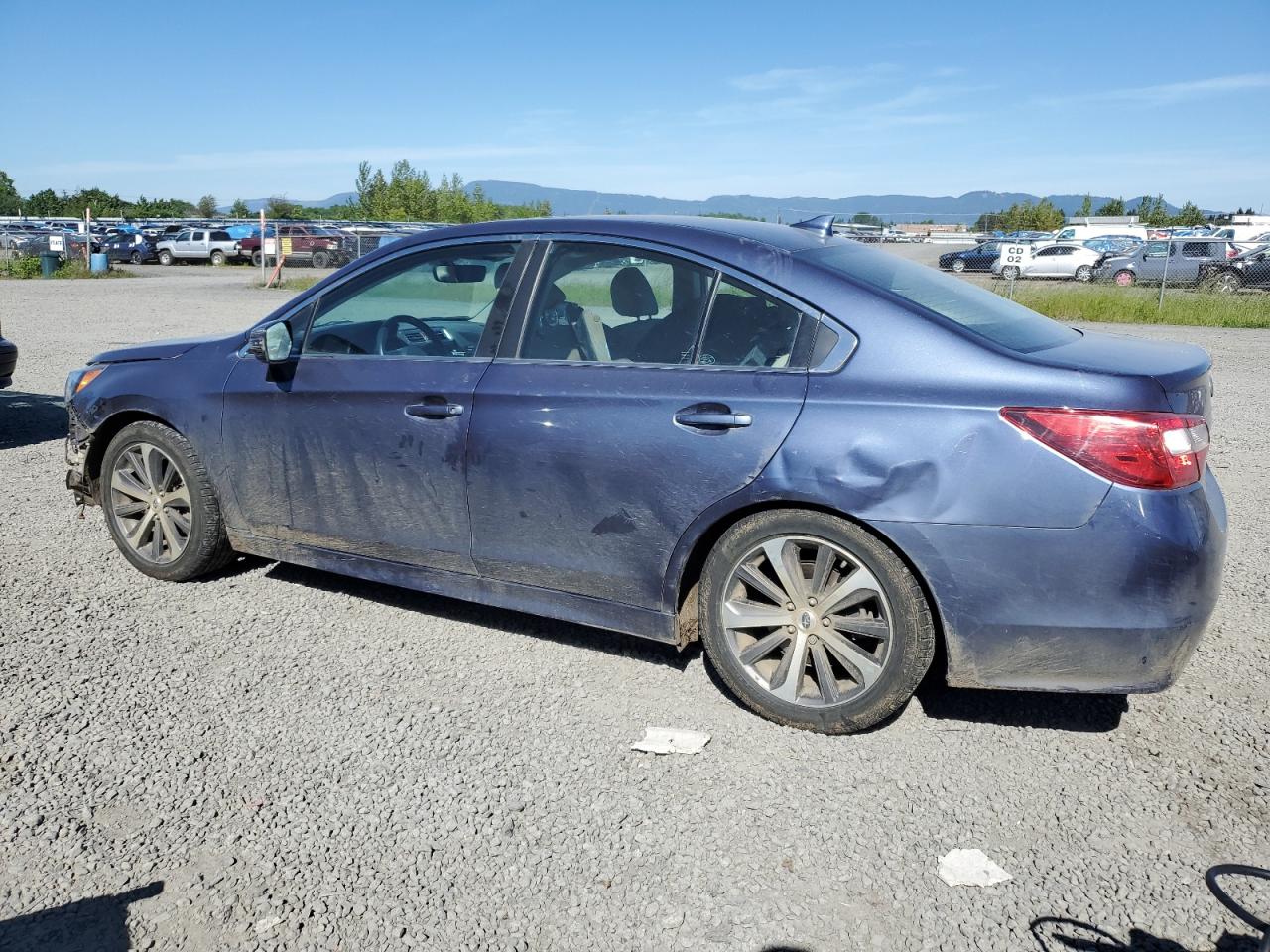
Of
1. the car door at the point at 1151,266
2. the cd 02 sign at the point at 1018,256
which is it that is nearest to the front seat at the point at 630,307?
the car door at the point at 1151,266

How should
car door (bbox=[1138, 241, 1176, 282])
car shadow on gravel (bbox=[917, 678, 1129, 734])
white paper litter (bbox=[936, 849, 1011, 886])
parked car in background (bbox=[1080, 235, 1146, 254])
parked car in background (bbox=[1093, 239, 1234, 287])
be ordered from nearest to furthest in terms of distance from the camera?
white paper litter (bbox=[936, 849, 1011, 886]), car shadow on gravel (bbox=[917, 678, 1129, 734]), parked car in background (bbox=[1093, 239, 1234, 287]), car door (bbox=[1138, 241, 1176, 282]), parked car in background (bbox=[1080, 235, 1146, 254])

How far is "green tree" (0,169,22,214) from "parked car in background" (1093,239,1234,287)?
7638 cm

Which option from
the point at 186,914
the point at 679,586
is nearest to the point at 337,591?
the point at 679,586

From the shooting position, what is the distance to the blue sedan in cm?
331

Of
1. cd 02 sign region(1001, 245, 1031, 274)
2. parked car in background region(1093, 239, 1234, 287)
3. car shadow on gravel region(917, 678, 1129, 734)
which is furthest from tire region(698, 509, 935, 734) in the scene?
cd 02 sign region(1001, 245, 1031, 274)

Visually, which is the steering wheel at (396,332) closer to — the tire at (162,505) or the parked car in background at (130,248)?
the tire at (162,505)

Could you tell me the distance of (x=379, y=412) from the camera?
4.36 m

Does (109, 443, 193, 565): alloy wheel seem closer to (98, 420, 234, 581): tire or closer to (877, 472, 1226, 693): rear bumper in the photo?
(98, 420, 234, 581): tire

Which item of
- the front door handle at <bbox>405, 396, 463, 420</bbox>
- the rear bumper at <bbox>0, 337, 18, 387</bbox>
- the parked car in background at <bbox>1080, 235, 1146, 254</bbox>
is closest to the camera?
the front door handle at <bbox>405, 396, 463, 420</bbox>

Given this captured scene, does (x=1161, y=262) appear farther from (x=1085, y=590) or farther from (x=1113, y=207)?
(x=1113, y=207)

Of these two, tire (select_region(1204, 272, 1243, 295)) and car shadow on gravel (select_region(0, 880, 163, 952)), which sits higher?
tire (select_region(1204, 272, 1243, 295))

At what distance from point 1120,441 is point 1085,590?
1.51 feet

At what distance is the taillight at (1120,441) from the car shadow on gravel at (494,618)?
5.72 ft

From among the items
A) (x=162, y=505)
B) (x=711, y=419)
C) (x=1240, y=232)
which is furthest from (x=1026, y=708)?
(x=1240, y=232)
